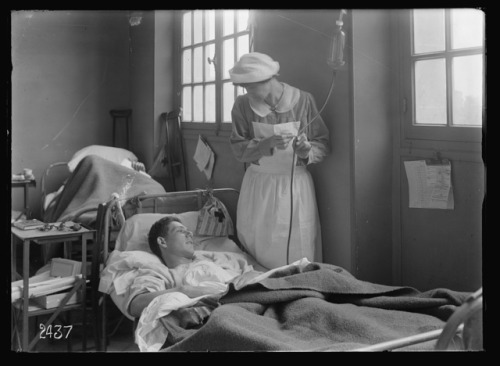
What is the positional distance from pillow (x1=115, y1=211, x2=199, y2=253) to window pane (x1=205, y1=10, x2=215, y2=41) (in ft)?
1.33

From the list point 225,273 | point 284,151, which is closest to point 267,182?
point 284,151

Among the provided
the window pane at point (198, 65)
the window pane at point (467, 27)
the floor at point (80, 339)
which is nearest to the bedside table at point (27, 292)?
the floor at point (80, 339)

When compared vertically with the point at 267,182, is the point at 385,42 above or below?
above

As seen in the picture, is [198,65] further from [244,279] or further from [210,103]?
[244,279]

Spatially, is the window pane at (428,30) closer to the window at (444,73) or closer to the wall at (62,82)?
the window at (444,73)

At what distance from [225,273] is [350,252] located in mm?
294

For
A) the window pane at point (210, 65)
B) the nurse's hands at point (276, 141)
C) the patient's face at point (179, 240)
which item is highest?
the window pane at point (210, 65)

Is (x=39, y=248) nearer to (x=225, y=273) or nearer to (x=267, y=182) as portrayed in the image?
(x=225, y=273)

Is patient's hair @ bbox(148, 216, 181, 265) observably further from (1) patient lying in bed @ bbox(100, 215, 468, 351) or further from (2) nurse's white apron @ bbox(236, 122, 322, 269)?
(2) nurse's white apron @ bbox(236, 122, 322, 269)

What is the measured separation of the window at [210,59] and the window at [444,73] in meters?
0.38

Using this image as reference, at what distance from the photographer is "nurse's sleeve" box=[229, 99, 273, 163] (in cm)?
147

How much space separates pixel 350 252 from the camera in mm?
1483

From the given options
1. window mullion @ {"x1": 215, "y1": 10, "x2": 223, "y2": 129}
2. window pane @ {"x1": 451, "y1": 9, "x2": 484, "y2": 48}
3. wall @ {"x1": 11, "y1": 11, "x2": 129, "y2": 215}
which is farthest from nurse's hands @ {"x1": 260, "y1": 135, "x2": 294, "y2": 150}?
window pane @ {"x1": 451, "y1": 9, "x2": 484, "y2": 48}

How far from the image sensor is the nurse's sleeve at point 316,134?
1458 millimetres
